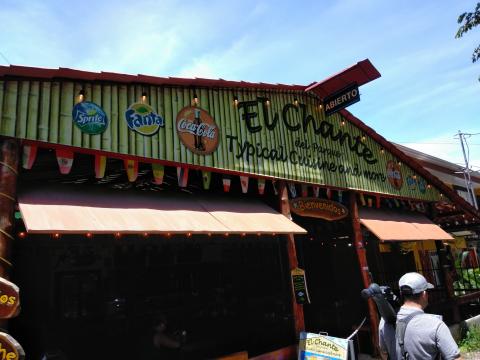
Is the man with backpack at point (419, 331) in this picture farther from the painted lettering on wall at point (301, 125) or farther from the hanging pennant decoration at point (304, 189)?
the hanging pennant decoration at point (304, 189)

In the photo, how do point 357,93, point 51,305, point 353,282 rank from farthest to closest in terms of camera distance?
1. point 353,282
2. point 357,93
3. point 51,305

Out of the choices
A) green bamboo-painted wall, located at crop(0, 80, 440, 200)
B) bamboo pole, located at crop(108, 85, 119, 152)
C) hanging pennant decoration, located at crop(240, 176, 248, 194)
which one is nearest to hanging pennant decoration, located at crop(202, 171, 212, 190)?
green bamboo-painted wall, located at crop(0, 80, 440, 200)

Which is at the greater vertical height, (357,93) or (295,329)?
(357,93)

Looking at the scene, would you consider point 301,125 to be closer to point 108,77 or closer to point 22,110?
point 108,77

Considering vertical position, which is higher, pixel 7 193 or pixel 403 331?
pixel 7 193

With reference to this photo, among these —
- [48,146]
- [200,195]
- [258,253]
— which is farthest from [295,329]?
[48,146]

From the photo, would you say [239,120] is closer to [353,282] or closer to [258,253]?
[258,253]

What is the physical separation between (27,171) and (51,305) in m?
3.83

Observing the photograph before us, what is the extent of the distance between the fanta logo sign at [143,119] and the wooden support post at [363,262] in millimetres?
5570

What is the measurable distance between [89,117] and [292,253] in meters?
4.47

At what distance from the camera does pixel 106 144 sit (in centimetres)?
538

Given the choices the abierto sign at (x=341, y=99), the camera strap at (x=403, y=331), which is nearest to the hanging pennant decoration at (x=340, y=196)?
the abierto sign at (x=341, y=99)

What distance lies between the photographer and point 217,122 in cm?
699

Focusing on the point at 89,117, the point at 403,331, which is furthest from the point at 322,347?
the point at 89,117
